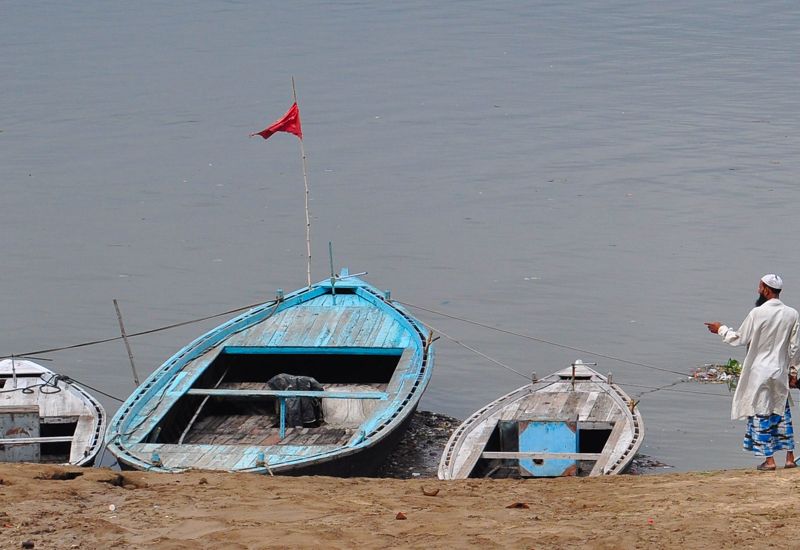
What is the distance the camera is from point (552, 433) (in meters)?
10.9

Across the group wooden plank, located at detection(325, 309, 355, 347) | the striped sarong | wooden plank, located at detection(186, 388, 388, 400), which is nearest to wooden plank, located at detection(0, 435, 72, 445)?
wooden plank, located at detection(186, 388, 388, 400)

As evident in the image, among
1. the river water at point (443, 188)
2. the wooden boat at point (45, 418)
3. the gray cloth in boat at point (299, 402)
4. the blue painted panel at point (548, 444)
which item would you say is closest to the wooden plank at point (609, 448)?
the blue painted panel at point (548, 444)

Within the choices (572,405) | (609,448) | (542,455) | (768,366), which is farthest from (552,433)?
(768,366)

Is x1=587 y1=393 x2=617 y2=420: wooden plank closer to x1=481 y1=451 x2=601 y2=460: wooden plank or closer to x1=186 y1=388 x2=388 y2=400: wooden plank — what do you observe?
x1=481 y1=451 x2=601 y2=460: wooden plank

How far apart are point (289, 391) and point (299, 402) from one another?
0.49m

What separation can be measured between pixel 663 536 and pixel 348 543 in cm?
177

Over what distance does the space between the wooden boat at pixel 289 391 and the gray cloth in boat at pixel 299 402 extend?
0.07 ft

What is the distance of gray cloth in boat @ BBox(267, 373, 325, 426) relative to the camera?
1203cm

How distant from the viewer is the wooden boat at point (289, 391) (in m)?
10.4

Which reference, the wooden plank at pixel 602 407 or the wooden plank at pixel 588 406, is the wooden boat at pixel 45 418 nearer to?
the wooden plank at pixel 588 406

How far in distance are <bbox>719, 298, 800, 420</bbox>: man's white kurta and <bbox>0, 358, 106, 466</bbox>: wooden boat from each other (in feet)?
17.6

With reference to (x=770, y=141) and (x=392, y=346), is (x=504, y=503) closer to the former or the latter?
(x=392, y=346)

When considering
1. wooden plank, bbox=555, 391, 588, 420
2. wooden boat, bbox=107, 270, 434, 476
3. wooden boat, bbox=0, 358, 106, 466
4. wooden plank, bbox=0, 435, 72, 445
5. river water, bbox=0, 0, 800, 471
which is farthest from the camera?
river water, bbox=0, 0, 800, 471

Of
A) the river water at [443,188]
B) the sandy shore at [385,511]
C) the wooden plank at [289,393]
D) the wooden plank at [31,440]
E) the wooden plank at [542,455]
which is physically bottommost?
the wooden plank at [31,440]
